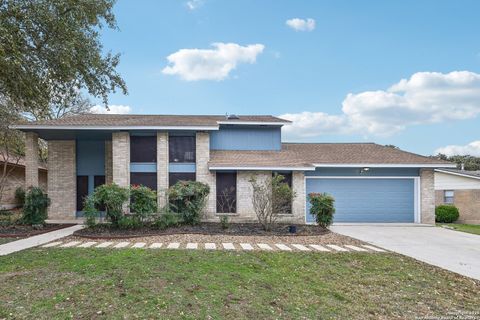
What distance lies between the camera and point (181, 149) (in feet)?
47.8

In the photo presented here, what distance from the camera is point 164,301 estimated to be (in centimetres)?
458

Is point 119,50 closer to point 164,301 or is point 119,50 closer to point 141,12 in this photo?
point 141,12

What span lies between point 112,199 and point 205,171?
436 cm

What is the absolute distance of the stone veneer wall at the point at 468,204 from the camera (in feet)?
65.3

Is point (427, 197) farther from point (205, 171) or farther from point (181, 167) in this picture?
point (181, 167)

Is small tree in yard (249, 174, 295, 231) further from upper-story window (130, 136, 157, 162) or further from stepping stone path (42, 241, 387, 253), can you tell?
upper-story window (130, 136, 157, 162)

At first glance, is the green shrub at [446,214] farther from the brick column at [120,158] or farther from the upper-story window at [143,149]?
the brick column at [120,158]

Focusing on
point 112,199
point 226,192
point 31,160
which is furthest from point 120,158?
point 226,192

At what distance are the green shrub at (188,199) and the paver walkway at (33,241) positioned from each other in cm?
390

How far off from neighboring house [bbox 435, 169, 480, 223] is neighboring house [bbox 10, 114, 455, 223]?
6.87 metres

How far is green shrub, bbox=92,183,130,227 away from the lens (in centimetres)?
1127


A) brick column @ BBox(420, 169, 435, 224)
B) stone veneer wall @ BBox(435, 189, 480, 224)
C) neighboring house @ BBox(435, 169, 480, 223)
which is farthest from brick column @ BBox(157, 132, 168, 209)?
stone veneer wall @ BBox(435, 189, 480, 224)

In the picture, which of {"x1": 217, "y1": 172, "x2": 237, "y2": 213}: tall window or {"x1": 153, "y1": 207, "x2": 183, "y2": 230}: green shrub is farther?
{"x1": 217, "y1": 172, "x2": 237, "y2": 213}: tall window

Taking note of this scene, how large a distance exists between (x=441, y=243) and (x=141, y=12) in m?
14.6
